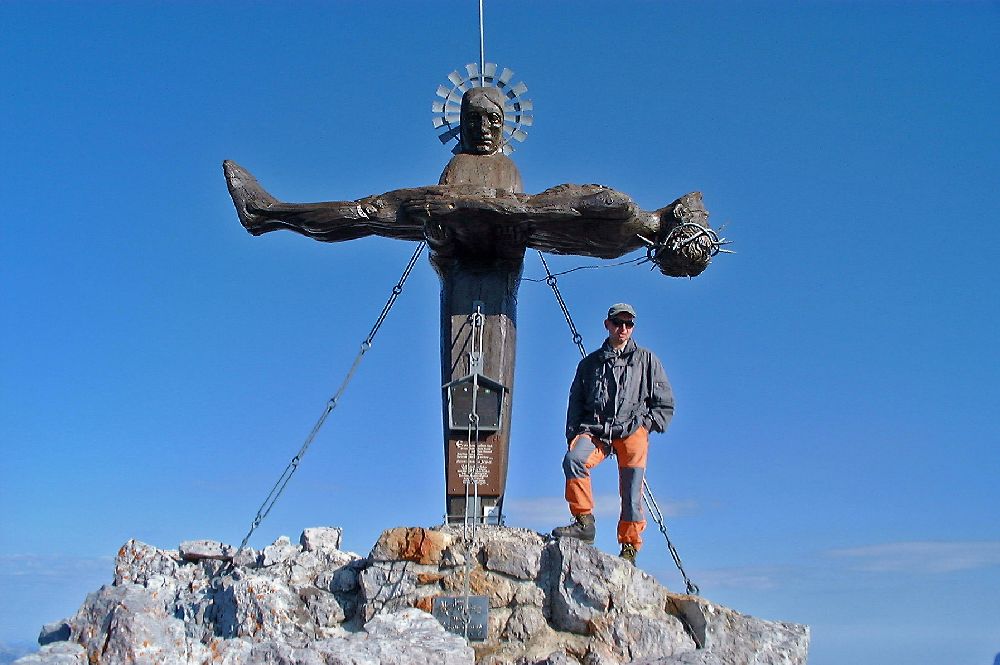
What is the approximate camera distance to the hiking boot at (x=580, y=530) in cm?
856

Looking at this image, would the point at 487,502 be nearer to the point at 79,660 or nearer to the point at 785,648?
the point at 785,648

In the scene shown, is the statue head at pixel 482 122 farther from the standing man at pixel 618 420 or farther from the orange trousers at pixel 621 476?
the orange trousers at pixel 621 476

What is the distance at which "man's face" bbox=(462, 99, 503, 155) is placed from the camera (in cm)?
1052

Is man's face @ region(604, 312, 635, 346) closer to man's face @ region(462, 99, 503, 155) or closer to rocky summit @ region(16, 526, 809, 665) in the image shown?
rocky summit @ region(16, 526, 809, 665)

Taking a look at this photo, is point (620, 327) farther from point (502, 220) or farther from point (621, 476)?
point (502, 220)

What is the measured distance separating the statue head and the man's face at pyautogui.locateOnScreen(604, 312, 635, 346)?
2.52m

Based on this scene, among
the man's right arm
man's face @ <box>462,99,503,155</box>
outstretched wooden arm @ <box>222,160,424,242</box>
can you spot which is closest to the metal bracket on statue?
the man's right arm

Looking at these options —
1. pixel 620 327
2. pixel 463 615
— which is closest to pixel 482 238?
pixel 620 327

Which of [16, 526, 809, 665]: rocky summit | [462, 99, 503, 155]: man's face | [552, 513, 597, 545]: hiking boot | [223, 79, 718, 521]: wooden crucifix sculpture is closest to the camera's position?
[16, 526, 809, 665]: rocky summit

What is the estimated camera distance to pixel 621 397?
28.9ft

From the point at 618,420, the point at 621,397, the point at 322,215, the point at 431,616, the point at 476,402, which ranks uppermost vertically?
the point at 322,215

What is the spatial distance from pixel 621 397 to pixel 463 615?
2.25 m

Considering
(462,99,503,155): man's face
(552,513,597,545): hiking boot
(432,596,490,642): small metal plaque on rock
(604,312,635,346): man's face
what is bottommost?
(432,596,490,642): small metal plaque on rock

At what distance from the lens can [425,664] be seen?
22.8 feet
